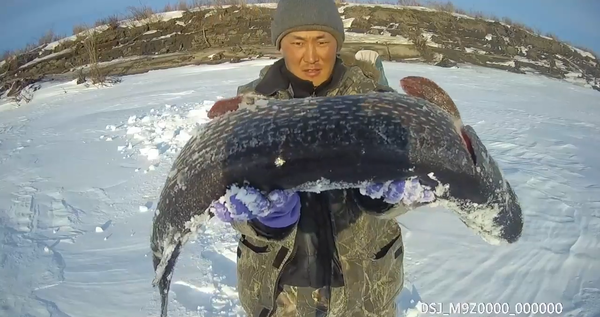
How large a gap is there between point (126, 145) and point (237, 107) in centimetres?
641

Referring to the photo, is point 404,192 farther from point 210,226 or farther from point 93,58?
point 93,58

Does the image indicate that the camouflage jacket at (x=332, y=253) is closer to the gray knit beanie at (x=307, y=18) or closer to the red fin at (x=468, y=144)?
the gray knit beanie at (x=307, y=18)

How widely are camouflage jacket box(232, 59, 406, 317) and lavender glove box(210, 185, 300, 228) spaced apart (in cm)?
13

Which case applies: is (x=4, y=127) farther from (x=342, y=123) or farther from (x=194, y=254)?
(x=342, y=123)

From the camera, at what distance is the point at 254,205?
155 cm

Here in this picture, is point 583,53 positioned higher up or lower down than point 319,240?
lower down

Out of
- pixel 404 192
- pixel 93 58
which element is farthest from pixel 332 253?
pixel 93 58

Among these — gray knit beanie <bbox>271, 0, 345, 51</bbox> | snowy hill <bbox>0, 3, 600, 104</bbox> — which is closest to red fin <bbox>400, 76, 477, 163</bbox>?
gray knit beanie <bbox>271, 0, 345, 51</bbox>

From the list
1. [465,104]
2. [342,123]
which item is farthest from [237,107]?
[465,104]

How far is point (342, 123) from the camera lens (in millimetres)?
1595

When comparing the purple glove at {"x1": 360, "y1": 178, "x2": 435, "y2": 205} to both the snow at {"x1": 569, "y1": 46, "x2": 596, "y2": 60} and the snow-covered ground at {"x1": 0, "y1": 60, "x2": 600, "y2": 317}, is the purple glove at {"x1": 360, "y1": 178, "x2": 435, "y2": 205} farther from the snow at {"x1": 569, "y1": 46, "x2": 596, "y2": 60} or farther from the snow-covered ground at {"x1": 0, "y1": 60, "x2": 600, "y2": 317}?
the snow at {"x1": 569, "y1": 46, "x2": 596, "y2": 60}

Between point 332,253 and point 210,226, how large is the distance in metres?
3.15

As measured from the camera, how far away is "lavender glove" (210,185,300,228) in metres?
1.56

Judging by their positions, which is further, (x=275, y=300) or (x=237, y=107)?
(x=275, y=300)
